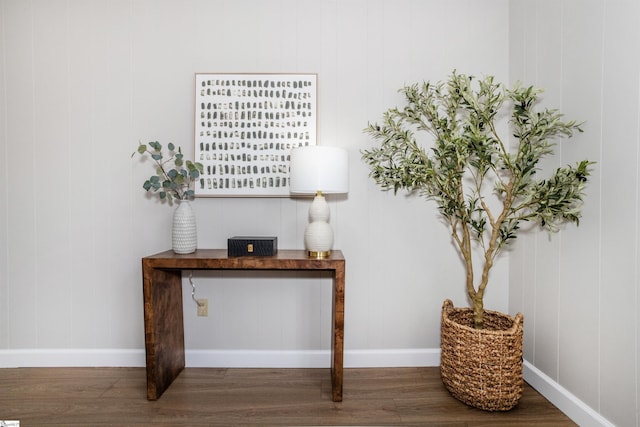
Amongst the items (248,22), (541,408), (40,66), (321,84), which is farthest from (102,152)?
(541,408)

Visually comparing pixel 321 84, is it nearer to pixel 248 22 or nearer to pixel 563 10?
pixel 248 22

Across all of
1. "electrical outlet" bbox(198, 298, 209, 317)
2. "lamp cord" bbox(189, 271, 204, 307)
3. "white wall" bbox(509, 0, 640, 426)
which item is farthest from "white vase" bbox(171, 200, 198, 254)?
"white wall" bbox(509, 0, 640, 426)

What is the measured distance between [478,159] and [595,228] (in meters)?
0.60

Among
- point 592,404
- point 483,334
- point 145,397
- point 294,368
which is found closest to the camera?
point 592,404

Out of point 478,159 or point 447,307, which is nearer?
point 478,159

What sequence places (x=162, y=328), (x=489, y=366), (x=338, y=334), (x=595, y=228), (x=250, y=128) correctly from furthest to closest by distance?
(x=250, y=128)
(x=162, y=328)
(x=338, y=334)
(x=489, y=366)
(x=595, y=228)

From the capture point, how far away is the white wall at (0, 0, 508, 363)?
6.98 ft

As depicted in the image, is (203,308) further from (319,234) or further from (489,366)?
(489,366)

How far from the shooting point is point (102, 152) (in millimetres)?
2143

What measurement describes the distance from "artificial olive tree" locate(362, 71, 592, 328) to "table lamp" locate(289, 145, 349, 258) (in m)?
0.31

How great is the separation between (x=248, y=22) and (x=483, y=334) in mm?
2229

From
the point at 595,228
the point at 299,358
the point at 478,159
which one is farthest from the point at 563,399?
the point at 299,358

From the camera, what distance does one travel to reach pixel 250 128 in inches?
84.0

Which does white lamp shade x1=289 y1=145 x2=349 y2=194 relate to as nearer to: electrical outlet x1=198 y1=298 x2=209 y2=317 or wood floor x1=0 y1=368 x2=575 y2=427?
electrical outlet x1=198 y1=298 x2=209 y2=317
